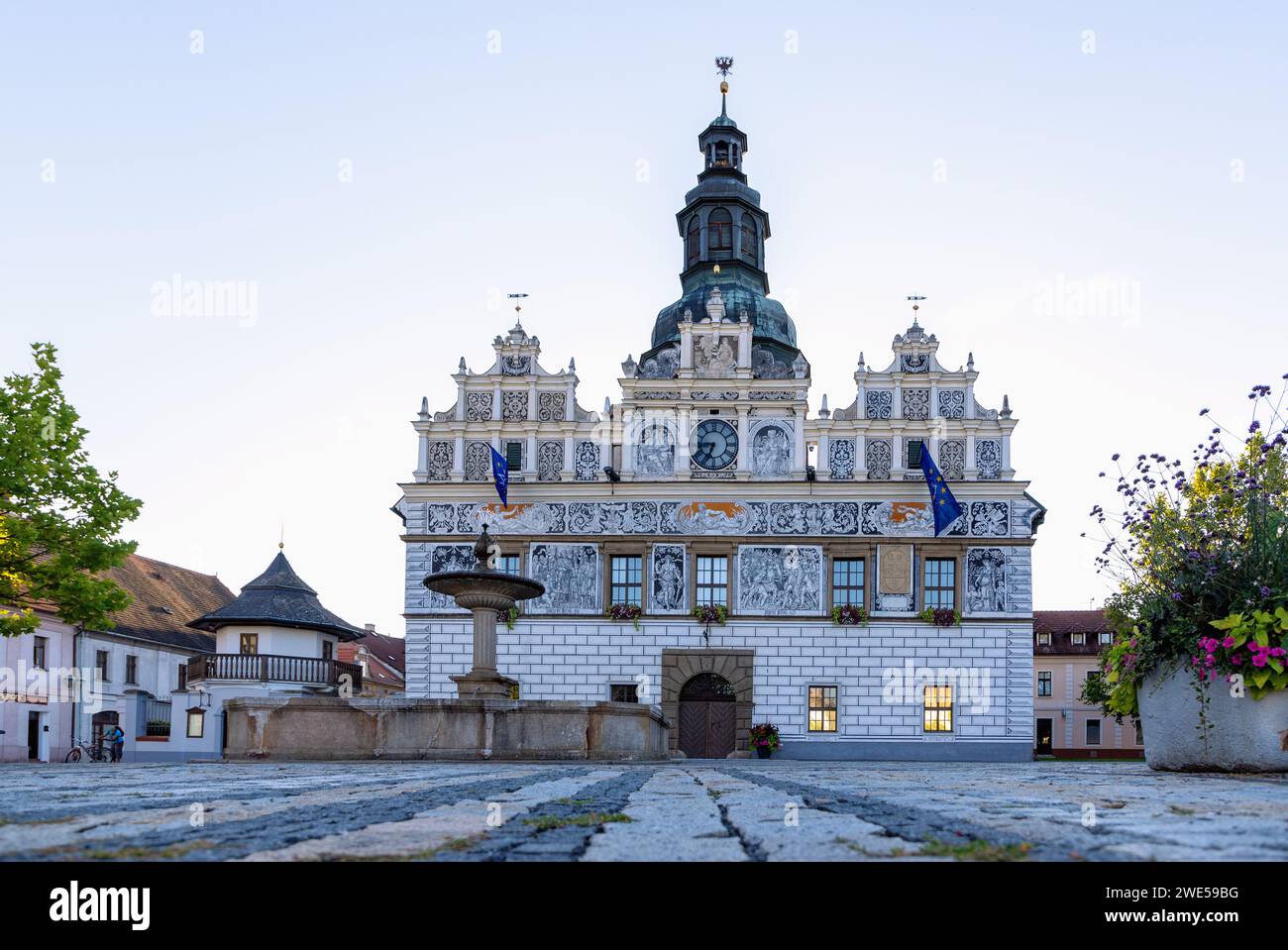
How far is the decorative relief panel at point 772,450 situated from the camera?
32013 millimetres

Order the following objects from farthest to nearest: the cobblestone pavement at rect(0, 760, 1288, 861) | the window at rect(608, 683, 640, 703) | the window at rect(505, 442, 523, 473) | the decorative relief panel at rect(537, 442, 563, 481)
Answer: the window at rect(505, 442, 523, 473)
the decorative relief panel at rect(537, 442, 563, 481)
the window at rect(608, 683, 640, 703)
the cobblestone pavement at rect(0, 760, 1288, 861)

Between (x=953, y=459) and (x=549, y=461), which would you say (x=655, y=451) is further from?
(x=953, y=459)

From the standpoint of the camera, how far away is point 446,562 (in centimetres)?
3234

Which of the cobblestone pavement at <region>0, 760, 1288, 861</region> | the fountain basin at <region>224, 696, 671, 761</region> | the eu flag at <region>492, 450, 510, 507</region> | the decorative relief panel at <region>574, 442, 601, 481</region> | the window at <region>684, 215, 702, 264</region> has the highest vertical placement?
the window at <region>684, 215, 702, 264</region>

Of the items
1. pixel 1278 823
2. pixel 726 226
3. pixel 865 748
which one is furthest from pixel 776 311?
pixel 1278 823

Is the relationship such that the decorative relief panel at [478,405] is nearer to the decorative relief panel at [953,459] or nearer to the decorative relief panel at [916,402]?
the decorative relief panel at [916,402]

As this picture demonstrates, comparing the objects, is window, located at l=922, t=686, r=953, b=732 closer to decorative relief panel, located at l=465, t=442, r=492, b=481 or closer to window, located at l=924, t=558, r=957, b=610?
window, located at l=924, t=558, r=957, b=610

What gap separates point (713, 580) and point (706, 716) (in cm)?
332

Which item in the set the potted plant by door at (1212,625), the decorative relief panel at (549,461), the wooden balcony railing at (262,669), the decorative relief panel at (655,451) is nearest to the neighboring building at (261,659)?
the wooden balcony railing at (262,669)

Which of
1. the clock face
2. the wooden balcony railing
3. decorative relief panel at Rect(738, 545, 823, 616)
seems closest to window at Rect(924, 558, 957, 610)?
decorative relief panel at Rect(738, 545, 823, 616)

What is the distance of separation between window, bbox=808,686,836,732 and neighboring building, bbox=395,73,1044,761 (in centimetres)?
4

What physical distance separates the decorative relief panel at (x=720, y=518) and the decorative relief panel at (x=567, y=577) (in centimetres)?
52

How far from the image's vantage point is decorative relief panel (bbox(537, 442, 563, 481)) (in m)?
32.6
